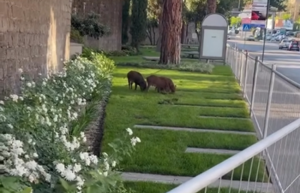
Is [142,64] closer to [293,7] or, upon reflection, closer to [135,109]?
[135,109]

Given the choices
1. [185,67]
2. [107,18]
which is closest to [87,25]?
[185,67]

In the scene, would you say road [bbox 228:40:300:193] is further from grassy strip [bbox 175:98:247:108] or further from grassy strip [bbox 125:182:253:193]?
grassy strip [bbox 175:98:247:108]

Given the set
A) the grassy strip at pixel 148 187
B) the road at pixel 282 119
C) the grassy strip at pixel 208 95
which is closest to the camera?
the road at pixel 282 119

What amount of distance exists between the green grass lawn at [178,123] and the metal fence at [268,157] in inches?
4.4

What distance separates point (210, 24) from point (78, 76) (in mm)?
18446

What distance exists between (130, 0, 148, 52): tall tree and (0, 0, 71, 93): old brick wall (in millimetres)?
27039


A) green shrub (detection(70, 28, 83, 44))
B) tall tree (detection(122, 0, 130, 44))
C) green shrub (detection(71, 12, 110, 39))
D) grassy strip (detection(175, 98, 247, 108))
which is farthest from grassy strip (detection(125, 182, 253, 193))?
tall tree (detection(122, 0, 130, 44))

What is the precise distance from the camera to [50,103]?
7020 millimetres

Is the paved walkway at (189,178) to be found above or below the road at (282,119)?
below

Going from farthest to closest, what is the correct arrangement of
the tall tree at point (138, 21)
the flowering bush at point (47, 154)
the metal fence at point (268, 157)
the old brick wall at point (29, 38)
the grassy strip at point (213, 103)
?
the tall tree at point (138, 21) < the grassy strip at point (213, 103) < the old brick wall at point (29, 38) < the flowering bush at point (47, 154) < the metal fence at point (268, 157)

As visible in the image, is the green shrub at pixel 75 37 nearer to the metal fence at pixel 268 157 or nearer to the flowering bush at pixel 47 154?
the metal fence at pixel 268 157

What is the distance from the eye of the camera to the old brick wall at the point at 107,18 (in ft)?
96.6

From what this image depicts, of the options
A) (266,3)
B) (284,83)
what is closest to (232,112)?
(284,83)

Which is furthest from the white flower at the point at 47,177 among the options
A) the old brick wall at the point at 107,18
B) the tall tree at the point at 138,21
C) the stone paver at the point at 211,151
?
the tall tree at the point at 138,21
